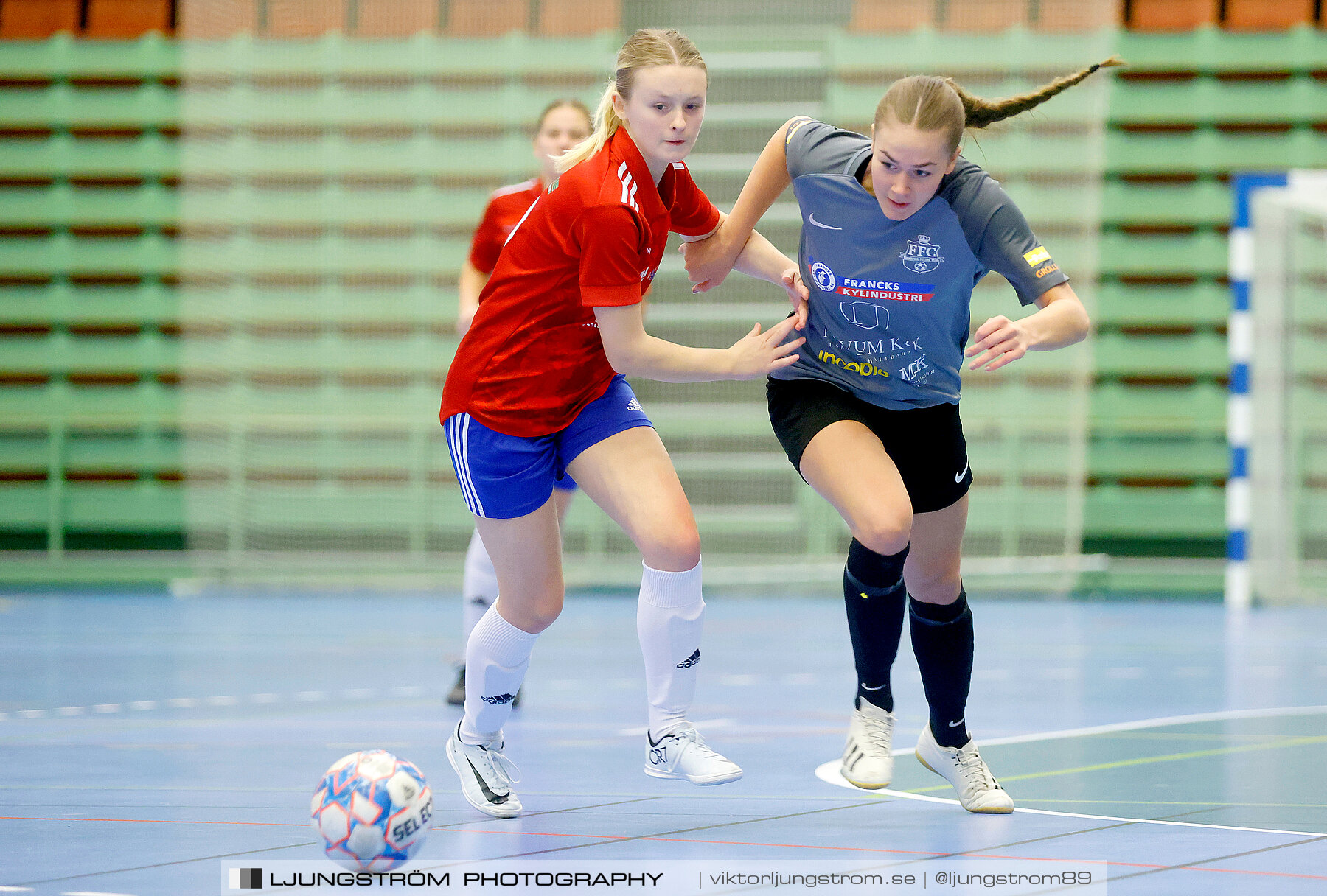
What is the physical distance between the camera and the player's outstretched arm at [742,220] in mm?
3512

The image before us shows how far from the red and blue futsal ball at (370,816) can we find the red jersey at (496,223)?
2.62 metres

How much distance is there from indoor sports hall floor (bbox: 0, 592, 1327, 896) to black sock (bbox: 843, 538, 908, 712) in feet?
0.85

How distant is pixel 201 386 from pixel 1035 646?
19.4 ft

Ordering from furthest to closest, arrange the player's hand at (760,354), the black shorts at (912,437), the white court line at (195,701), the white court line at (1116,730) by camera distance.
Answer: the white court line at (195,701) → the black shorts at (912,437) → the white court line at (1116,730) → the player's hand at (760,354)

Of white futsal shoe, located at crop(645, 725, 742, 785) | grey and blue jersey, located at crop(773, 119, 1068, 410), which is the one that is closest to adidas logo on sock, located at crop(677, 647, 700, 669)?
white futsal shoe, located at crop(645, 725, 742, 785)

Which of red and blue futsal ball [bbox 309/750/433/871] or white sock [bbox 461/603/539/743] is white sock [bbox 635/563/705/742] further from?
red and blue futsal ball [bbox 309/750/433/871]

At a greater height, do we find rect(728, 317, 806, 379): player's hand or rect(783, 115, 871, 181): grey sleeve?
rect(783, 115, 871, 181): grey sleeve

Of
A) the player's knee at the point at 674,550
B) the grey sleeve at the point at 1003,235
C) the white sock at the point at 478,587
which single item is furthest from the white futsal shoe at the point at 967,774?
the white sock at the point at 478,587

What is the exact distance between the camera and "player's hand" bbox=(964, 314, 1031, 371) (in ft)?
9.41

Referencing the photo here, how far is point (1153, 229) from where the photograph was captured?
10.2 metres

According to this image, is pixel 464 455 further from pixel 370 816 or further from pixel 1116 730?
pixel 1116 730

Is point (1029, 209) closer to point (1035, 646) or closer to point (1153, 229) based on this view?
point (1153, 229)

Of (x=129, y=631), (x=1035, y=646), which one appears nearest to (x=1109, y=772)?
(x=1035, y=646)

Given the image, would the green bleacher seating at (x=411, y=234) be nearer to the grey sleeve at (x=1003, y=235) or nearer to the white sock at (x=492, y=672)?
the white sock at (x=492, y=672)
